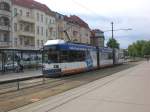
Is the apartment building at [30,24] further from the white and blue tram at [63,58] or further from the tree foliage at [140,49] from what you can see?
the tree foliage at [140,49]

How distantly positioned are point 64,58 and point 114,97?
568 inches

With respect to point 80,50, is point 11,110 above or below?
below

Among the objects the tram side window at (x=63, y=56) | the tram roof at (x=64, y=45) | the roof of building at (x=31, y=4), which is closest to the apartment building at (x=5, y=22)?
the roof of building at (x=31, y=4)

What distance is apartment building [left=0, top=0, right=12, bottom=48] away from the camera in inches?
2527

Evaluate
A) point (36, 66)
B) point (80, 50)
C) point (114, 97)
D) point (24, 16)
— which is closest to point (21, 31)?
point (24, 16)

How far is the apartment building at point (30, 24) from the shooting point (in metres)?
71.3

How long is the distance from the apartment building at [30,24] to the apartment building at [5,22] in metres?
2.40

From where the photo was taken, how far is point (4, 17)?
65.0 m

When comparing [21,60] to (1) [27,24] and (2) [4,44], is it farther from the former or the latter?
(1) [27,24]

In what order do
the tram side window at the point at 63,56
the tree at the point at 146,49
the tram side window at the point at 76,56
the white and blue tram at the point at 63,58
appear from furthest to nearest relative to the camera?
the tree at the point at 146,49
the tram side window at the point at 76,56
the tram side window at the point at 63,56
the white and blue tram at the point at 63,58

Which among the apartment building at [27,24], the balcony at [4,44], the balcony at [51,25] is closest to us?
the balcony at [4,44]

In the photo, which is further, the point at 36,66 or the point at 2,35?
the point at 2,35

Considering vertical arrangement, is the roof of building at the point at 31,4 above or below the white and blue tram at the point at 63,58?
above

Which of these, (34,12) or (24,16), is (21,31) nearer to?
(24,16)
